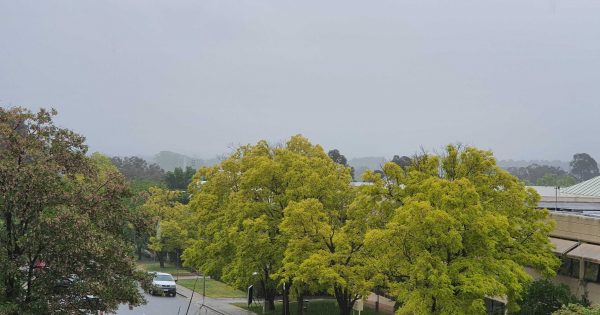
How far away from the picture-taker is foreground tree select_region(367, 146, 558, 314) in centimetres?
2058

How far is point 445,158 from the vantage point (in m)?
25.1

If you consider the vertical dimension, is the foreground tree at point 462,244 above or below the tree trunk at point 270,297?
above

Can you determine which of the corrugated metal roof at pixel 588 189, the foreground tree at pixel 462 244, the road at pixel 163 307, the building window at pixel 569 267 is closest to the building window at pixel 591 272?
the building window at pixel 569 267

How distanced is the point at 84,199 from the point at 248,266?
15946 millimetres

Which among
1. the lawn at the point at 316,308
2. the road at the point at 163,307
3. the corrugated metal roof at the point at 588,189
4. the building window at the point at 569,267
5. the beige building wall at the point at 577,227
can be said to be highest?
the corrugated metal roof at the point at 588,189

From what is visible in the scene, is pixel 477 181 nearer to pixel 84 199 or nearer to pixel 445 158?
pixel 445 158

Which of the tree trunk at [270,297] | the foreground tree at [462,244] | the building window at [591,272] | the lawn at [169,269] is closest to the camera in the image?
the foreground tree at [462,244]

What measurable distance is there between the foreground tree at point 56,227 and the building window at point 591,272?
17.7 meters

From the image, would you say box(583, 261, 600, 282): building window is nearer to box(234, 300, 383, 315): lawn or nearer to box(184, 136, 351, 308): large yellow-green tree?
box(184, 136, 351, 308): large yellow-green tree

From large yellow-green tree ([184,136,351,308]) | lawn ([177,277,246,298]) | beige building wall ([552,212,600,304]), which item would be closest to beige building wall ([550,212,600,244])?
beige building wall ([552,212,600,304])

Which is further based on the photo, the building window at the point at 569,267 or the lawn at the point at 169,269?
the lawn at the point at 169,269

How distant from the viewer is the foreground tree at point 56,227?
15.5m

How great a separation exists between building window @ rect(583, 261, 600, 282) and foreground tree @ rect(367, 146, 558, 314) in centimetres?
268

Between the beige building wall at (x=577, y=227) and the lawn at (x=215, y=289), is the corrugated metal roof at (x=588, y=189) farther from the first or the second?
the lawn at (x=215, y=289)
